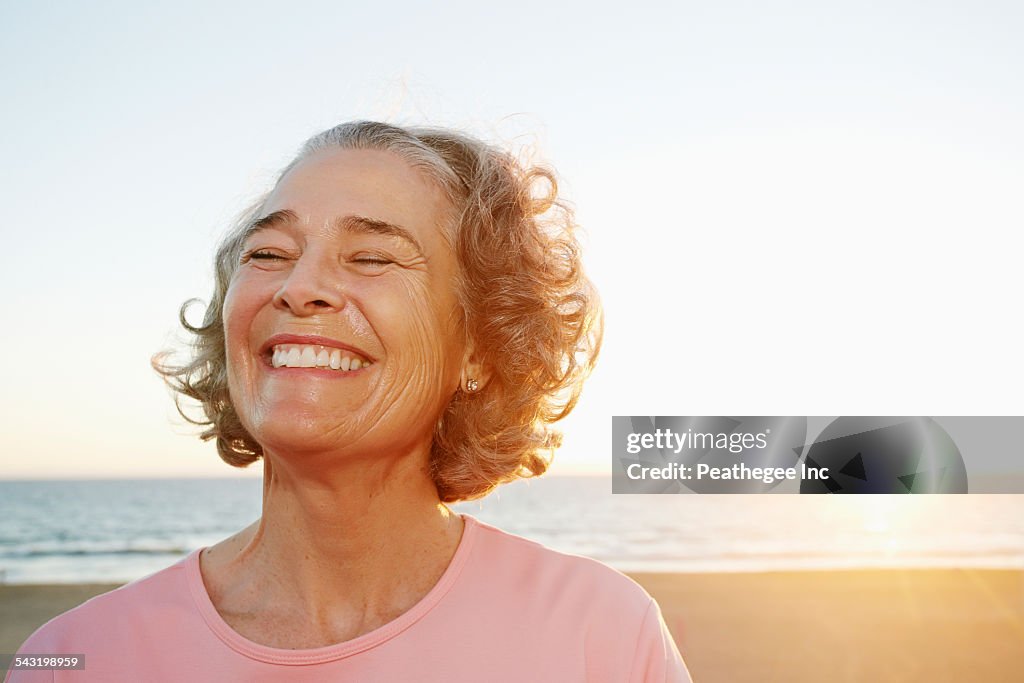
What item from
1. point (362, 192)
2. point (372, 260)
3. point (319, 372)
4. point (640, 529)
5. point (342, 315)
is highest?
point (362, 192)

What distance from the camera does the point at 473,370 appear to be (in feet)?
8.40

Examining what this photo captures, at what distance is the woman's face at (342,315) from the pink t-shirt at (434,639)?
0.42 m

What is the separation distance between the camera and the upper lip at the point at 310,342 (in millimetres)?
2072

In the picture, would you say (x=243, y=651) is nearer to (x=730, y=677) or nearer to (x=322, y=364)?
(x=322, y=364)

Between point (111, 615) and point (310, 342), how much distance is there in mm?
872

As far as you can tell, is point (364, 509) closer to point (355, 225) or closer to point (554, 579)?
point (554, 579)

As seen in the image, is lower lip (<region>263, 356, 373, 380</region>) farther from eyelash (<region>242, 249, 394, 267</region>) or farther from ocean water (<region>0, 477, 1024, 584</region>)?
ocean water (<region>0, 477, 1024, 584</region>)

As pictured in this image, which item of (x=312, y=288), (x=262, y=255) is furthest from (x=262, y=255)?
(x=312, y=288)

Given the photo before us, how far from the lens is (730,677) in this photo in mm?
9094

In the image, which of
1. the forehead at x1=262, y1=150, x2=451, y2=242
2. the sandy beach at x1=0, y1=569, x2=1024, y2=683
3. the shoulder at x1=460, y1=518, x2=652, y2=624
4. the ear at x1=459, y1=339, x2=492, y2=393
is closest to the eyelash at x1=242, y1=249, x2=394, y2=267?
the forehead at x1=262, y1=150, x2=451, y2=242

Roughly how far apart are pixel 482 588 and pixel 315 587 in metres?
0.42

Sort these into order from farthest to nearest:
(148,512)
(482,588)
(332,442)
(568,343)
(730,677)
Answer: (148,512) < (730,677) < (568,343) < (482,588) < (332,442)

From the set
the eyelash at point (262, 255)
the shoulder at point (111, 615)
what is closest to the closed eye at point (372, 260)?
the eyelash at point (262, 255)

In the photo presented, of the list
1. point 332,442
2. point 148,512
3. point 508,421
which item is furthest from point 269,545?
point 148,512
